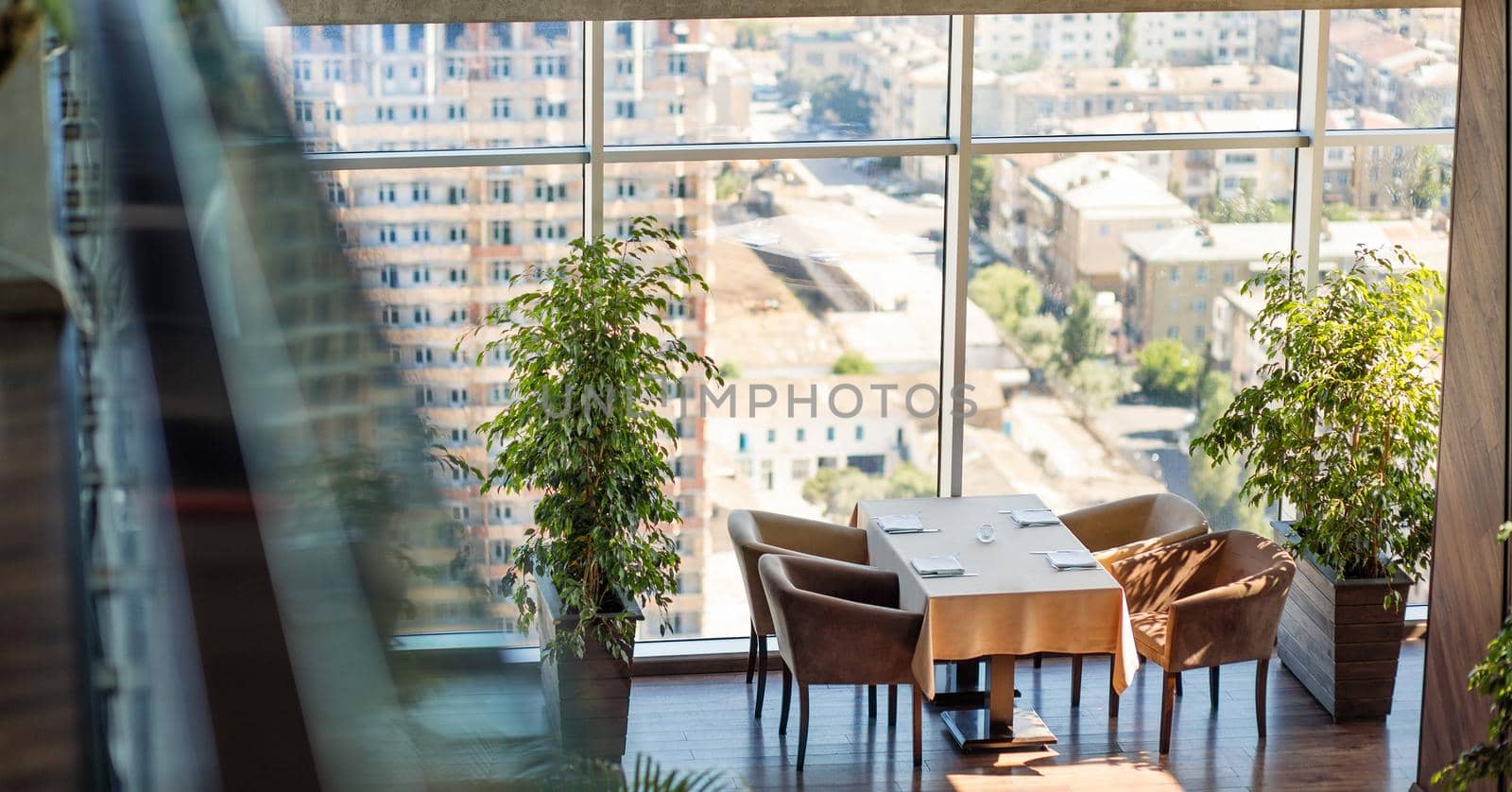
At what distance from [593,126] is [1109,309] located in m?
2.62

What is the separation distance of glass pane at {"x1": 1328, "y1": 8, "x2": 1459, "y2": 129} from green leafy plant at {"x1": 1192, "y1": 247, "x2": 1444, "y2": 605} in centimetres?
109

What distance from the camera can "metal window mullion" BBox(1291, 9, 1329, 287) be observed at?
7328mm

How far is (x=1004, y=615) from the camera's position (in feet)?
20.0

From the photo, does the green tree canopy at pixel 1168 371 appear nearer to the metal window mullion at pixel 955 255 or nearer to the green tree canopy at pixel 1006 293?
the green tree canopy at pixel 1006 293

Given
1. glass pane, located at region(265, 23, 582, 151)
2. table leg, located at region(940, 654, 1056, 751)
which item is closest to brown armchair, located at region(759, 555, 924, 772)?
table leg, located at region(940, 654, 1056, 751)

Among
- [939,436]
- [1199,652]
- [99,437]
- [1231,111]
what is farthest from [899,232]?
[99,437]

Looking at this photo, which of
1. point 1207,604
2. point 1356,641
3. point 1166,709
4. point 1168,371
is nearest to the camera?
point 1207,604

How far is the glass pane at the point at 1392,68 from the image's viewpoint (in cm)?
741

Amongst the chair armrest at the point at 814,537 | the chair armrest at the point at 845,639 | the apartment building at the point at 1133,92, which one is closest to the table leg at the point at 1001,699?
the chair armrest at the point at 845,639

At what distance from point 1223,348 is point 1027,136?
1.46 metres

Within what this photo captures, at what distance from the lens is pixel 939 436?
7559 mm

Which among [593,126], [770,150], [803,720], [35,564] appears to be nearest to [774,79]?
[770,150]

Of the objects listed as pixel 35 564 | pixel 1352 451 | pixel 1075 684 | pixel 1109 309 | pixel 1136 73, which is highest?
pixel 1136 73

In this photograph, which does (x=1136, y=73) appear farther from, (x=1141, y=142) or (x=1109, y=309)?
(x=1109, y=309)
